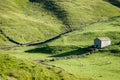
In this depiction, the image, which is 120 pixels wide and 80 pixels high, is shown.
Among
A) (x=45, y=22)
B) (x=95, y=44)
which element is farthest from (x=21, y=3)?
(x=95, y=44)

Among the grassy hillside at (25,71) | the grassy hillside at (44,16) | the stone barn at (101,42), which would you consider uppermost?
the grassy hillside at (25,71)

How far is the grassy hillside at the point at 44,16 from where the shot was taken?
147500mm

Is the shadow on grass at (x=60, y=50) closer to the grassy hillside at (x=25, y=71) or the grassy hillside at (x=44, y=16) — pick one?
the grassy hillside at (x=44, y=16)

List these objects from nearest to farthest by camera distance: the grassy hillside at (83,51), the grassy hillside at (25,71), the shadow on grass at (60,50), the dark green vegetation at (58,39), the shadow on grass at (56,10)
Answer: the grassy hillside at (25,71)
the dark green vegetation at (58,39)
the grassy hillside at (83,51)
the shadow on grass at (60,50)
the shadow on grass at (56,10)

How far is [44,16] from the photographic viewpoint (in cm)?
17325

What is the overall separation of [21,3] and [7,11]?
73.7 ft

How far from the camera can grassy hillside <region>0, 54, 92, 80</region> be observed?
50.8m

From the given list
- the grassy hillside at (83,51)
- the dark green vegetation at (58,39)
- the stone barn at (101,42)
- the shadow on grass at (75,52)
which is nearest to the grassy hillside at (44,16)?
the dark green vegetation at (58,39)

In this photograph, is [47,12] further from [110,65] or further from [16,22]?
[110,65]

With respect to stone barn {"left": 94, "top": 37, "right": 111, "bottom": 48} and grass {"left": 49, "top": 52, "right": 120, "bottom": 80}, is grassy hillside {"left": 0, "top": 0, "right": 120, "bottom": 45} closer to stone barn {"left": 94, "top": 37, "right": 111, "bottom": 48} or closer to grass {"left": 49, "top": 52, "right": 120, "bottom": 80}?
stone barn {"left": 94, "top": 37, "right": 111, "bottom": 48}

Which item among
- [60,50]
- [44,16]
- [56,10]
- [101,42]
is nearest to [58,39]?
[60,50]

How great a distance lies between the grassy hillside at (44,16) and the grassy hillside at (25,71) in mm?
78544

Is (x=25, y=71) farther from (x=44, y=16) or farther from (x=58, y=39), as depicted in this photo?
(x=44, y=16)

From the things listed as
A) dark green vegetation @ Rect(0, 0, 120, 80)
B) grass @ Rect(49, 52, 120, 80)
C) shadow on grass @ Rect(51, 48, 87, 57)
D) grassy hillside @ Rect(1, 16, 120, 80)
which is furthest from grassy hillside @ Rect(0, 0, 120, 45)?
grass @ Rect(49, 52, 120, 80)
